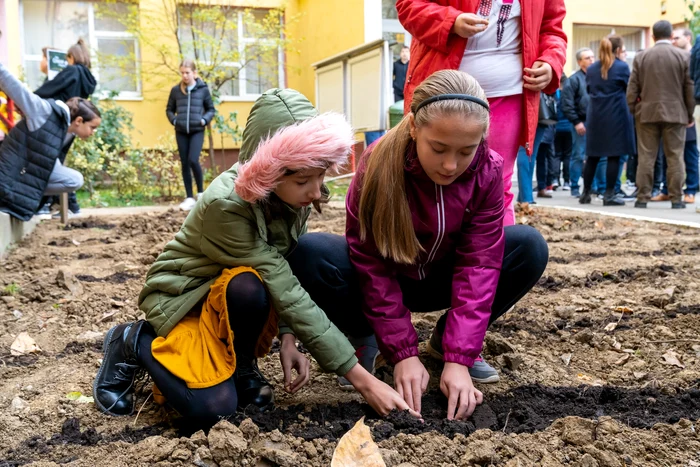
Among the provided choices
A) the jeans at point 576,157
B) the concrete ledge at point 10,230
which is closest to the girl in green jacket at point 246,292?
the concrete ledge at point 10,230

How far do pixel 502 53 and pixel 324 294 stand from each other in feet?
4.43

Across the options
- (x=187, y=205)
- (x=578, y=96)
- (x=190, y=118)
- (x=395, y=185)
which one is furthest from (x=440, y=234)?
(x=578, y=96)

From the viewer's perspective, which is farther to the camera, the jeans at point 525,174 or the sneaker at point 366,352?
the jeans at point 525,174

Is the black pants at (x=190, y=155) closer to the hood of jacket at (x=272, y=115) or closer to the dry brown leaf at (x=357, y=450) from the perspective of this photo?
the hood of jacket at (x=272, y=115)

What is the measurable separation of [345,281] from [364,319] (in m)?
0.19

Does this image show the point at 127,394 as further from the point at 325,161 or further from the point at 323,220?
the point at 323,220

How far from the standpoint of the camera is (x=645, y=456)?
1683 millimetres

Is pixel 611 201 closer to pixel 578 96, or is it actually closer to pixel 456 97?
pixel 578 96

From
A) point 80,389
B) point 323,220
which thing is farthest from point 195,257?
point 323,220

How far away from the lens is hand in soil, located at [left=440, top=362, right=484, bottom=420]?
1941 millimetres

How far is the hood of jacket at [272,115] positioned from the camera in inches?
78.2

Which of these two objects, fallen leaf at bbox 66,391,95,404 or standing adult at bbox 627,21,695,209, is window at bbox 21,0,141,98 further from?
fallen leaf at bbox 66,391,95,404

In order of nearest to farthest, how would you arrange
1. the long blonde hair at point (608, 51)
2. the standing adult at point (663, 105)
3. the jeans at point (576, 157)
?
the standing adult at point (663, 105) < the long blonde hair at point (608, 51) < the jeans at point (576, 157)

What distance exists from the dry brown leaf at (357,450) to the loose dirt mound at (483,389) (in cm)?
4
